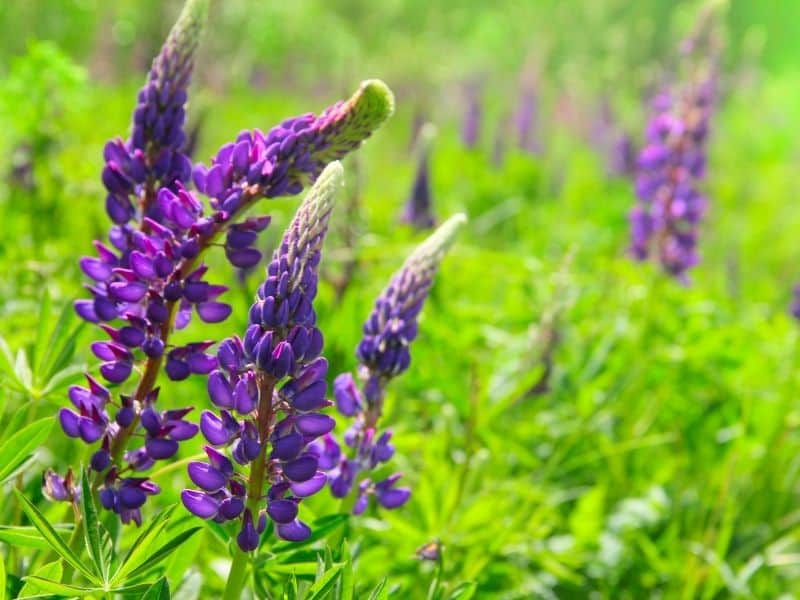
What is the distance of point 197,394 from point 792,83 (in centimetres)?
1627

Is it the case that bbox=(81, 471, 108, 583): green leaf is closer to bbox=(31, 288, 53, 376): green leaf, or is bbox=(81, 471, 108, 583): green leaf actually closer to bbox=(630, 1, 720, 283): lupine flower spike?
bbox=(31, 288, 53, 376): green leaf

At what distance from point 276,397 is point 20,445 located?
321mm

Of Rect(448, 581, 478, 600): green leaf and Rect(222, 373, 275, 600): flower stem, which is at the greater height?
Rect(222, 373, 275, 600): flower stem

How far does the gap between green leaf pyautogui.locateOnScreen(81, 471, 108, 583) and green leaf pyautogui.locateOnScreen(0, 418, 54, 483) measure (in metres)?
0.13

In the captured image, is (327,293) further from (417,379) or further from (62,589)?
(62,589)

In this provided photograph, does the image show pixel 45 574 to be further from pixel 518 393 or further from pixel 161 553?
pixel 518 393

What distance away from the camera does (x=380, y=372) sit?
4.99 ft

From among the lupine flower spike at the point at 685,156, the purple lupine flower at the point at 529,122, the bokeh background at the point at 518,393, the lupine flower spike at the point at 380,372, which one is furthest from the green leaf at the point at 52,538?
the purple lupine flower at the point at 529,122

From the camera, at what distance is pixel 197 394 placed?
249 centimetres

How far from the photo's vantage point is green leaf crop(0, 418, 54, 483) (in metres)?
1.16

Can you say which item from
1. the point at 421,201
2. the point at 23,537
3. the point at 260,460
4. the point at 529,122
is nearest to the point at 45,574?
the point at 23,537

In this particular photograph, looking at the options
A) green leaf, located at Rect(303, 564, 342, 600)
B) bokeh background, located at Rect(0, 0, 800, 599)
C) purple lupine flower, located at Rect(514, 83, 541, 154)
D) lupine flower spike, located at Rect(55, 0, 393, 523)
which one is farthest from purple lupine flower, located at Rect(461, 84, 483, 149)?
green leaf, located at Rect(303, 564, 342, 600)

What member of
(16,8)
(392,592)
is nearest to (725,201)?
(16,8)

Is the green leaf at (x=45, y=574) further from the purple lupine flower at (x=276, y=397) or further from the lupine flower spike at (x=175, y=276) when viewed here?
the purple lupine flower at (x=276, y=397)
